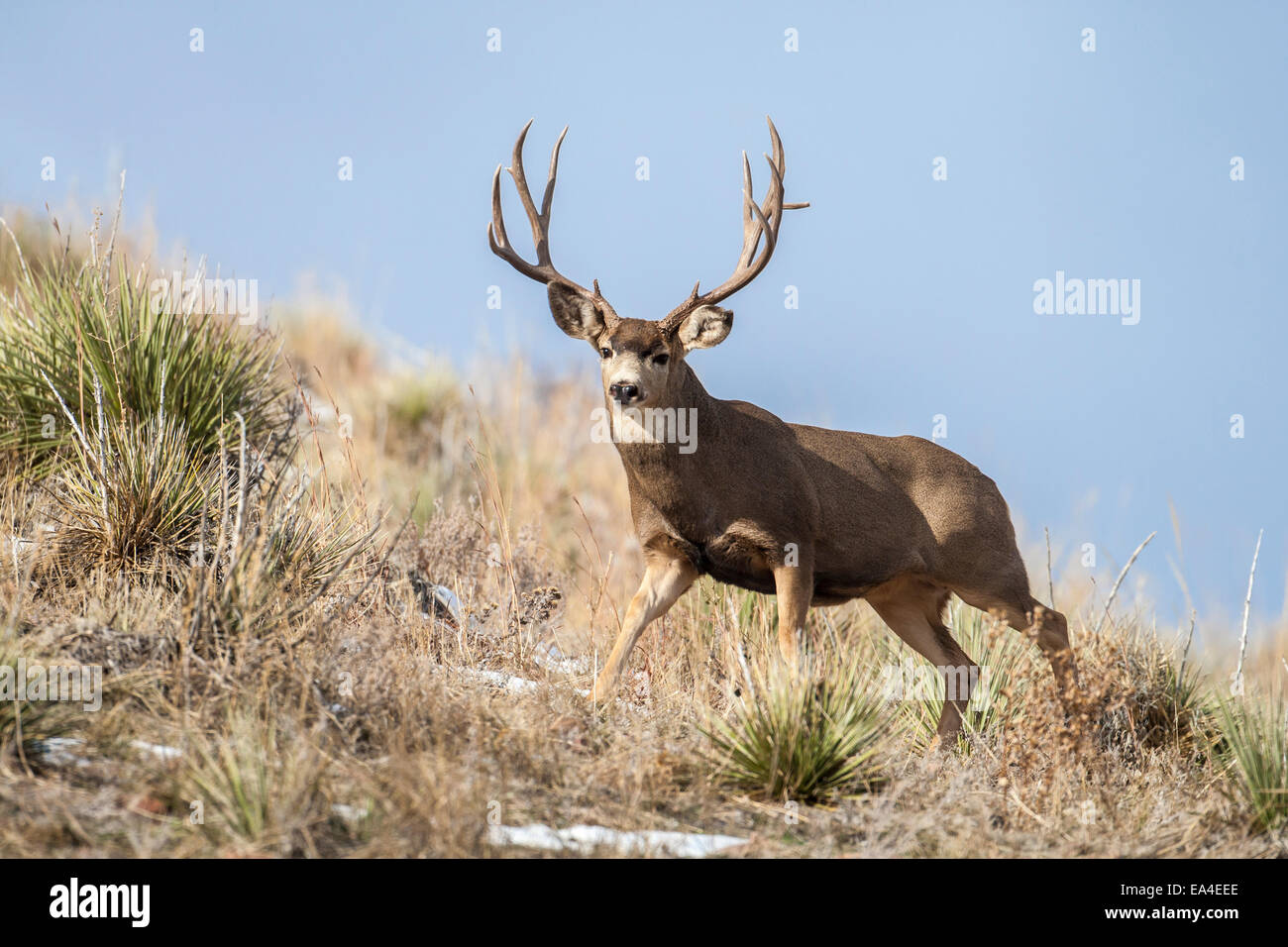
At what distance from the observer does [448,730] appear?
5918 mm

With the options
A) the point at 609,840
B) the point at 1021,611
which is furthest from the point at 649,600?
the point at 1021,611

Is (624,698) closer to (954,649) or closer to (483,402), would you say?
(954,649)

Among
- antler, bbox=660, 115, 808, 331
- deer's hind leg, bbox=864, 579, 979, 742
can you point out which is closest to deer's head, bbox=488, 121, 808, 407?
antler, bbox=660, 115, 808, 331

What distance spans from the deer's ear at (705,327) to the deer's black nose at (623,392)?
0.74 m

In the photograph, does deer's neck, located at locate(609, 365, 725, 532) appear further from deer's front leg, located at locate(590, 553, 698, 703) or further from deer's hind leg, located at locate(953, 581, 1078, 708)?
deer's hind leg, located at locate(953, 581, 1078, 708)

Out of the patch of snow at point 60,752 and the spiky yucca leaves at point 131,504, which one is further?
the spiky yucca leaves at point 131,504

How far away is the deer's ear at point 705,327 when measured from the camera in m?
7.47

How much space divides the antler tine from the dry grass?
1.90 metres

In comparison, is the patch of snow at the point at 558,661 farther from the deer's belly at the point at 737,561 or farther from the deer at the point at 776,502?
the deer's belly at the point at 737,561

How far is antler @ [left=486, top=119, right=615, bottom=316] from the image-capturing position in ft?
25.8

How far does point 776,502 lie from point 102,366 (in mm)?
4689

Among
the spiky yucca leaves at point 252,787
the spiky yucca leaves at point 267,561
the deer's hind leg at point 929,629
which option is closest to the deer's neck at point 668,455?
the spiky yucca leaves at point 267,561
